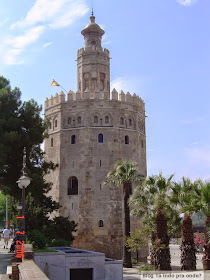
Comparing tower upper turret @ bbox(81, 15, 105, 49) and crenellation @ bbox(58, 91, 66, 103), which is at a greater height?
tower upper turret @ bbox(81, 15, 105, 49)

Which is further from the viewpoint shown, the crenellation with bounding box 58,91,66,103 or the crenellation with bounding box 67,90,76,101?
the crenellation with bounding box 58,91,66,103

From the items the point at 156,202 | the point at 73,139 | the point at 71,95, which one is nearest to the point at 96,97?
the point at 71,95

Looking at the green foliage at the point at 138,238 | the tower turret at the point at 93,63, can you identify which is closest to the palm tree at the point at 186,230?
the green foliage at the point at 138,238

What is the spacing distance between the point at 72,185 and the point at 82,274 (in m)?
16.8

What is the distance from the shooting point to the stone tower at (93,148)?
31.9 metres

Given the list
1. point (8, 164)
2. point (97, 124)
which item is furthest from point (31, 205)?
point (97, 124)

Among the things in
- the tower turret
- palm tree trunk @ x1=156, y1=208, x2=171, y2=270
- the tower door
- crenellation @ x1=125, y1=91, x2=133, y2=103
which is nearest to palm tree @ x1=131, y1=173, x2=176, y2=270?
palm tree trunk @ x1=156, y1=208, x2=171, y2=270

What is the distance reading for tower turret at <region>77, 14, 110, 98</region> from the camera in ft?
119

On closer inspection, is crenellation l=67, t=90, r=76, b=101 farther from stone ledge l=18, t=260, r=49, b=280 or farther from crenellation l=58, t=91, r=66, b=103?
stone ledge l=18, t=260, r=49, b=280

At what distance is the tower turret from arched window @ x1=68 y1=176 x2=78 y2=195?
27.8 feet

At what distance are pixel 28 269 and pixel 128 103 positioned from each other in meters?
26.8

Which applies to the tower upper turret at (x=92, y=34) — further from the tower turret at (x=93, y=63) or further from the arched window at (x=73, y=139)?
the arched window at (x=73, y=139)

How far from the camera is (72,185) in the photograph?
33219 millimetres

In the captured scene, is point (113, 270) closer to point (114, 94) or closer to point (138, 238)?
point (138, 238)
